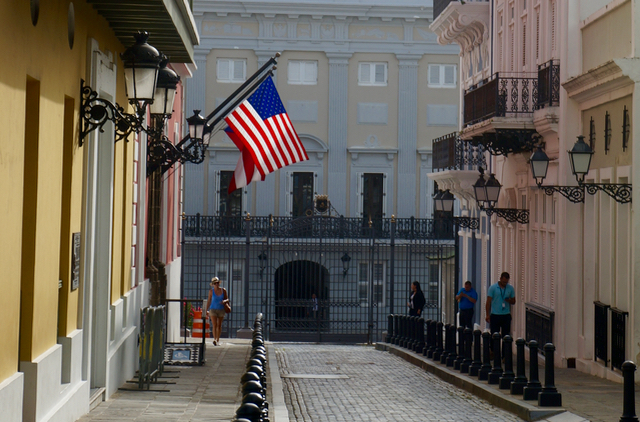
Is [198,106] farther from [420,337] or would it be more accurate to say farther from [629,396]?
[629,396]

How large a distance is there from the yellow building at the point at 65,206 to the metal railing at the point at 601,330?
723cm

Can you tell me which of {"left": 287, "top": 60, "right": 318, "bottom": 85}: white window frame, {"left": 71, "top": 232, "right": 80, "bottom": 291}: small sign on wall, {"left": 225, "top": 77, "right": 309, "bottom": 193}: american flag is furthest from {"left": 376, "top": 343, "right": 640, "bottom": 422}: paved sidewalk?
{"left": 287, "top": 60, "right": 318, "bottom": 85}: white window frame

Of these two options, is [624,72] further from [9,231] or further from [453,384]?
[9,231]

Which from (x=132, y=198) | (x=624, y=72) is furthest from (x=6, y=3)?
(x=624, y=72)

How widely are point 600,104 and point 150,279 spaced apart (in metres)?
7.70

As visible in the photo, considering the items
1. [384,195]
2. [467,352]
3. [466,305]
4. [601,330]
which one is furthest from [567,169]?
[384,195]

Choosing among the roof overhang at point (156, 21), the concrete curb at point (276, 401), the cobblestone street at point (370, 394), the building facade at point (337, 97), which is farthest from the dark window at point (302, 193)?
the roof overhang at point (156, 21)

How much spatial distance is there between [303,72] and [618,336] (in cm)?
2436

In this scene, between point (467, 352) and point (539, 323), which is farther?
point (539, 323)

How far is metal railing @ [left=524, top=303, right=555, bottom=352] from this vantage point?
59.6 feet

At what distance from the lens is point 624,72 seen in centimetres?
1387

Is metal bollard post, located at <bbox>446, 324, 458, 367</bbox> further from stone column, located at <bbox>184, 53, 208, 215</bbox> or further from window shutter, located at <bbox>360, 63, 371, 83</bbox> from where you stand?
window shutter, located at <bbox>360, 63, 371, 83</bbox>

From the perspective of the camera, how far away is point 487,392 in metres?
13.0

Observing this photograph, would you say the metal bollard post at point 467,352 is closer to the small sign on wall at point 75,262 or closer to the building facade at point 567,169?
the building facade at point 567,169
